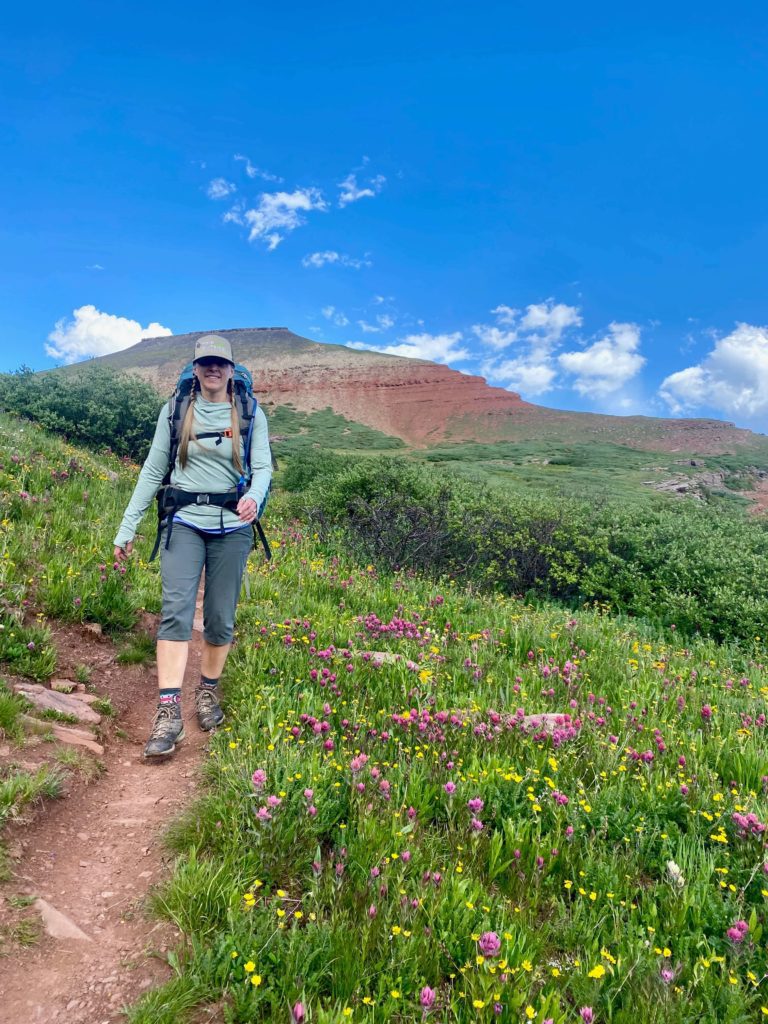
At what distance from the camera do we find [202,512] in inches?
174

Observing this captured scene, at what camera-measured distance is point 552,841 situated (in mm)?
2893

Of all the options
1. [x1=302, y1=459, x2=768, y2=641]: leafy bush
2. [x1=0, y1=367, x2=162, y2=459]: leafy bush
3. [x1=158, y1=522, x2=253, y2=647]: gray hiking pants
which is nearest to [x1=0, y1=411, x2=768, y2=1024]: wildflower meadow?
[x1=158, y1=522, x2=253, y2=647]: gray hiking pants

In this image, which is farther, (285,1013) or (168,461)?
(168,461)

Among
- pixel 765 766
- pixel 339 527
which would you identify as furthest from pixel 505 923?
pixel 339 527

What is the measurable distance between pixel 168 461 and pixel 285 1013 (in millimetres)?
3602

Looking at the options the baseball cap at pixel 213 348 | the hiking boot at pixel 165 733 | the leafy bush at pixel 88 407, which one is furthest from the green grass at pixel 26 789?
the leafy bush at pixel 88 407

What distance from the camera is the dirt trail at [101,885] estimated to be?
215cm

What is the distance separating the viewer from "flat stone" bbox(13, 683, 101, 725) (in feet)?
13.5

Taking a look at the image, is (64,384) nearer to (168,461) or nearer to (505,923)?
(168,461)

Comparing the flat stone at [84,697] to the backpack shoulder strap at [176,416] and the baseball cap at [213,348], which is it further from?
the baseball cap at [213,348]

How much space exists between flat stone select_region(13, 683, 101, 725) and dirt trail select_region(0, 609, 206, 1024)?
0.30 m

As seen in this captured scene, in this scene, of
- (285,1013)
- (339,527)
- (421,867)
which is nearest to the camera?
(285,1013)

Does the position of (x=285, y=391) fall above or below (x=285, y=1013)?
above

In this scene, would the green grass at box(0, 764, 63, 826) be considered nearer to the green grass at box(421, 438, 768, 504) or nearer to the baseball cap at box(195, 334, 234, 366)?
the baseball cap at box(195, 334, 234, 366)
